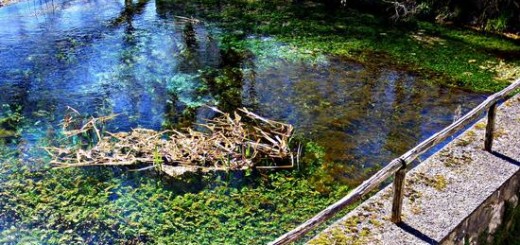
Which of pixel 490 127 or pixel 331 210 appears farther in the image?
pixel 490 127

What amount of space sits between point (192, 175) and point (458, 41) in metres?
7.05

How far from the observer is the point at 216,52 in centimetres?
1077

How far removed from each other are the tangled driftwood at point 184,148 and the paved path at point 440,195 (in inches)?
103

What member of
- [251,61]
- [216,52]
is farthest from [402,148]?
[216,52]

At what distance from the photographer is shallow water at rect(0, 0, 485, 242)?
773cm

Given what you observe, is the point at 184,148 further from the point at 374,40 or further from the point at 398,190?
the point at 374,40

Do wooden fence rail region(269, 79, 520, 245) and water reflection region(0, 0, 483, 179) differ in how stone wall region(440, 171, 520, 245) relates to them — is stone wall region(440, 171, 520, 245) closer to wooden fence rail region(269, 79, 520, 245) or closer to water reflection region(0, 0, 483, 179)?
wooden fence rail region(269, 79, 520, 245)

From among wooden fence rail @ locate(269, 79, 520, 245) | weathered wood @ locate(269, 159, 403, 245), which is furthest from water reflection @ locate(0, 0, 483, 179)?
weathered wood @ locate(269, 159, 403, 245)

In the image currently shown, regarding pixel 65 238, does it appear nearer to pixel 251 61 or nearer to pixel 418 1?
pixel 251 61

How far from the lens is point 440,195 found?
4117 mm

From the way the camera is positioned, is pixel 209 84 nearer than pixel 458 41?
Yes

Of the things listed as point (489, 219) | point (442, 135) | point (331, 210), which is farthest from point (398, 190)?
point (489, 219)

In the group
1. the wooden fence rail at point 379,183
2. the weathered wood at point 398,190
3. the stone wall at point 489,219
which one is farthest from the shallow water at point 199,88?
the weathered wood at point 398,190

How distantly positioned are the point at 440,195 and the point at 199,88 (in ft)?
18.8
